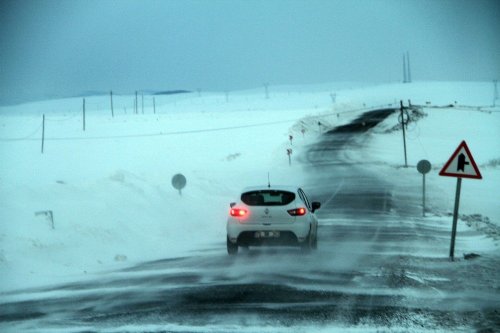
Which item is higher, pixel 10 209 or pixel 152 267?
pixel 10 209

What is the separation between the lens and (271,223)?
52.9ft

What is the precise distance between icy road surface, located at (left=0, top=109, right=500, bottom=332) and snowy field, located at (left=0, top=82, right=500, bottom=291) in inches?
68.6

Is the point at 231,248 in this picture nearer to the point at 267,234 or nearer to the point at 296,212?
the point at 267,234

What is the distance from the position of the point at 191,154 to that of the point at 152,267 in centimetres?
5204

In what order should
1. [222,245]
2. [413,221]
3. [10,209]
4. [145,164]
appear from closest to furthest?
[10,209] < [222,245] < [413,221] < [145,164]

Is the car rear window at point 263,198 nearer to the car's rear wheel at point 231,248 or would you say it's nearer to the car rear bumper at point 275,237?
the car rear bumper at point 275,237

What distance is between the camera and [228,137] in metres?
83.2

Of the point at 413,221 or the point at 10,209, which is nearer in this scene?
the point at 10,209

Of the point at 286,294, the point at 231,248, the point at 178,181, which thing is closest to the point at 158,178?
the point at 178,181

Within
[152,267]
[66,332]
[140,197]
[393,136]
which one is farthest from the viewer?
[393,136]

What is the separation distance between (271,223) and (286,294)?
203 inches

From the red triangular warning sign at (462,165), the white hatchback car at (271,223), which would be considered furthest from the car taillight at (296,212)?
the red triangular warning sign at (462,165)

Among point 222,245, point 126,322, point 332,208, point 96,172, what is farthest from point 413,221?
point 96,172

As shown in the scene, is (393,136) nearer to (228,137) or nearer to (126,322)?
(228,137)
